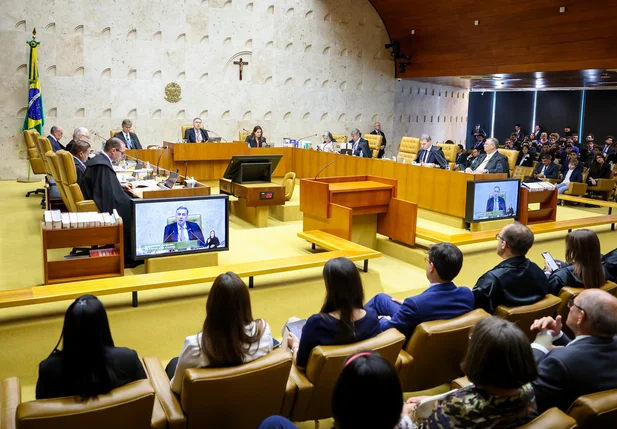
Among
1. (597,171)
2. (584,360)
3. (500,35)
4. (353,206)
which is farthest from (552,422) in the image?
(500,35)

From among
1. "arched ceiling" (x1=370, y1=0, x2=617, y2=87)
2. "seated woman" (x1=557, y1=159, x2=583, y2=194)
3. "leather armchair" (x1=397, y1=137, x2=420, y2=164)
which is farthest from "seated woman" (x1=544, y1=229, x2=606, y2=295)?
"arched ceiling" (x1=370, y1=0, x2=617, y2=87)

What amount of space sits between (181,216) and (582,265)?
3121mm

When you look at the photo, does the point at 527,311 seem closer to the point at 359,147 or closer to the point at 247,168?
the point at 247,168

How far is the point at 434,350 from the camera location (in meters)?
2.88

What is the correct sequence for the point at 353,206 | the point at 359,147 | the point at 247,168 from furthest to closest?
1. the point at 359,147
2. the point at 247,168
3. the point at 353,206

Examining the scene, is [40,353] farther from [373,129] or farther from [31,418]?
[373,129]

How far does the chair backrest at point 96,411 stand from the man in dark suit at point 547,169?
1077cm

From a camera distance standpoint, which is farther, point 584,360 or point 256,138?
point 256,138

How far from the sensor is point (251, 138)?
38.9ft

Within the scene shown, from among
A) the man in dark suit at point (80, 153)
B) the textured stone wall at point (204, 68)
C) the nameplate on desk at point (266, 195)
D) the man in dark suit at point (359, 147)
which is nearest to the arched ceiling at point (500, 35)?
the textured stone wall at point (204, 68)

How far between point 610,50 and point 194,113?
8414 millimetres

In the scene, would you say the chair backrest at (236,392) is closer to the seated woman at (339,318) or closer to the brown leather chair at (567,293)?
the seated woman at (339,318)

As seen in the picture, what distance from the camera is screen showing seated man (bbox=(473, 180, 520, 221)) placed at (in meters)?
7.00

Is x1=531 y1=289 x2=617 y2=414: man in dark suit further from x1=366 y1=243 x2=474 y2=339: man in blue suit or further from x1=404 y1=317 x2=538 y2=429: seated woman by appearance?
x1=366 y1=243 x2=474 y2=339: man in blue suit
